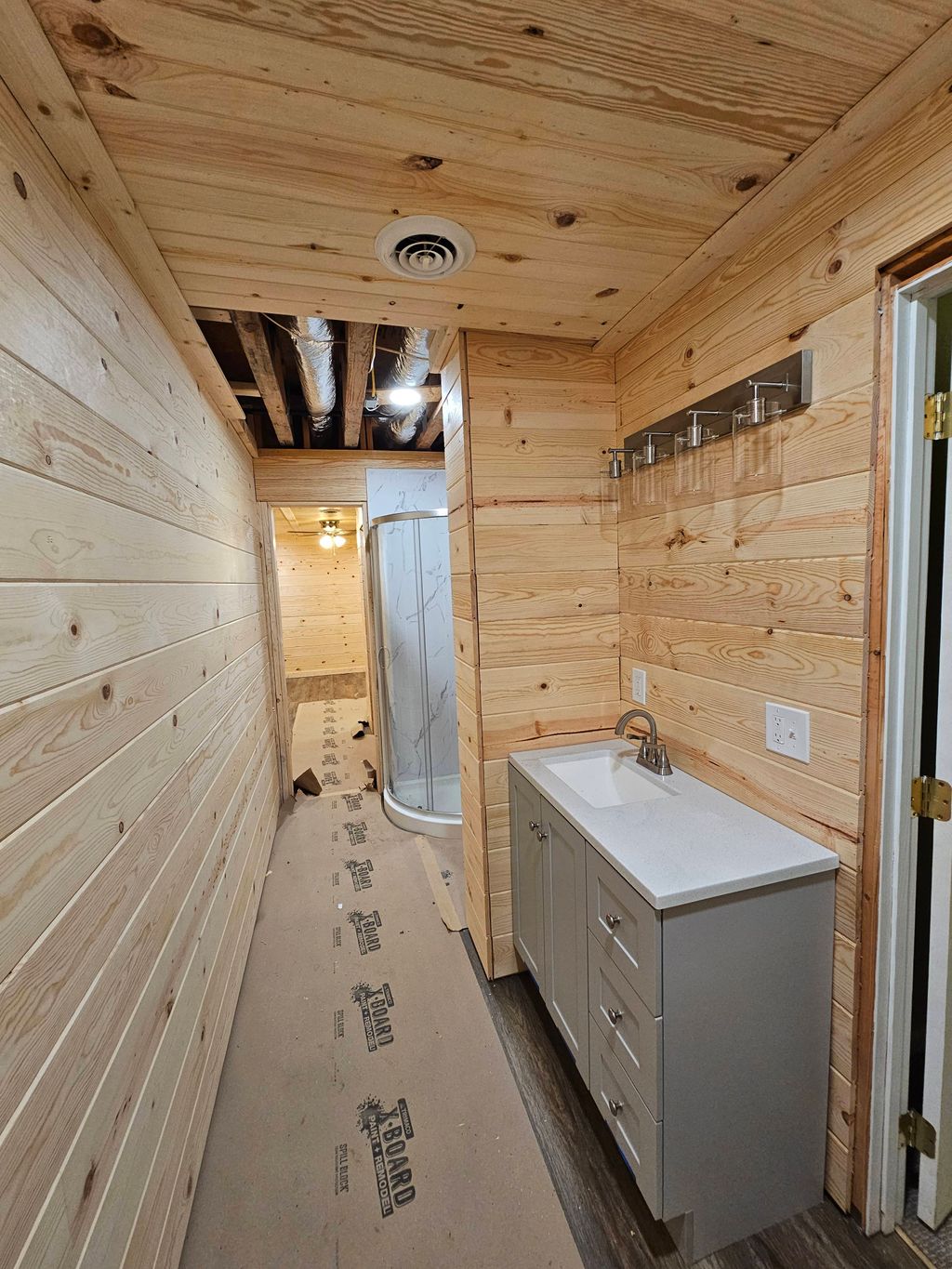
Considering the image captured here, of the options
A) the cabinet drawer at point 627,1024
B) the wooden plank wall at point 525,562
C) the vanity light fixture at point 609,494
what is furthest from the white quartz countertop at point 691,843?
the vanity light fixture at point 609,494

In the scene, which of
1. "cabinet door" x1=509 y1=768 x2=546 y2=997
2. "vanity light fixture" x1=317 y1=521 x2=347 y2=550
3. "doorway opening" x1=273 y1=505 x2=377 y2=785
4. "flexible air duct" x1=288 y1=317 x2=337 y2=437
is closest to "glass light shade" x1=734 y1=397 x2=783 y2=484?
"cabinet door" x1=509 y1=768 x2=546 y2=997

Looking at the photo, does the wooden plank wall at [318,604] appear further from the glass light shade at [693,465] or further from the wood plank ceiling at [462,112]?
the wood plank ceiling at [462,112]

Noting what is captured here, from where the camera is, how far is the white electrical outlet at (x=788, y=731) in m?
1.21

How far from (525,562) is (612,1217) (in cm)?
175

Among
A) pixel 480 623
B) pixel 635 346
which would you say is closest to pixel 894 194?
pixel 635 346

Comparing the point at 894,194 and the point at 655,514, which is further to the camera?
the point at 655,514

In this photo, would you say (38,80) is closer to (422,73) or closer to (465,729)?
(422,73)

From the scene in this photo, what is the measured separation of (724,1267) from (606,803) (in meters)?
1.02

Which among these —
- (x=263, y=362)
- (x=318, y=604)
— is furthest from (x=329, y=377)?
(x=318, y=604)

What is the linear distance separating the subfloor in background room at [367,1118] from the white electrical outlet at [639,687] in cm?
123

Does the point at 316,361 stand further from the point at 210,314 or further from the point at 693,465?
the point at 693,465

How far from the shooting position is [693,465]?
60.6 inches

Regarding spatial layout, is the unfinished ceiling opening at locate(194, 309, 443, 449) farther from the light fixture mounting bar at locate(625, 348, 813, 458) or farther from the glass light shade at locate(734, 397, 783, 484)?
the glass light shade at locate(734, 397, 783, 484)

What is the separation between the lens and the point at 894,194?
3.17 feet
